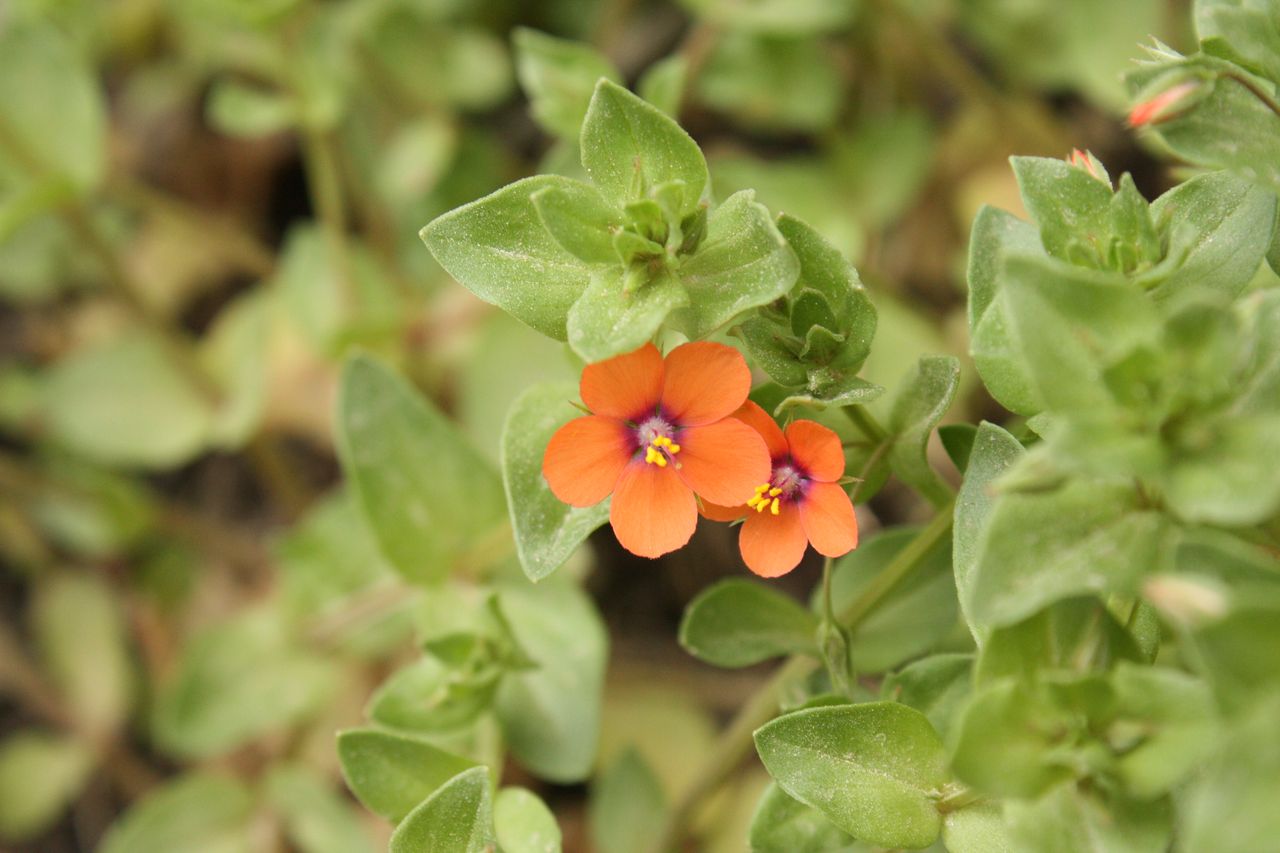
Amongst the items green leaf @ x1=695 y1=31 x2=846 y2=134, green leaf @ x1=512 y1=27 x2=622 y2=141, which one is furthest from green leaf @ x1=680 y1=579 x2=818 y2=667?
green leaf @ x1=695 y1=31 x2=846 y2=134

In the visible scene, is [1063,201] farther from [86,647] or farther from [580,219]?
[86,647]

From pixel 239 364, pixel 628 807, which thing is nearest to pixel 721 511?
pixel 628 807

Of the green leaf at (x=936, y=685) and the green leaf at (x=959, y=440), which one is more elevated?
the green leaf at (x=959, y=440)

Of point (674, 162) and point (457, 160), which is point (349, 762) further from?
point (457, 160)

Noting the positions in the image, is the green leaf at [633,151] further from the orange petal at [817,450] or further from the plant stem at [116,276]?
the plant stem at [116,276]

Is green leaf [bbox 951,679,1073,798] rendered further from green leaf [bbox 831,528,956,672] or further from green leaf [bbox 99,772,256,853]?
green leaf [bbox 99,772,256,853]

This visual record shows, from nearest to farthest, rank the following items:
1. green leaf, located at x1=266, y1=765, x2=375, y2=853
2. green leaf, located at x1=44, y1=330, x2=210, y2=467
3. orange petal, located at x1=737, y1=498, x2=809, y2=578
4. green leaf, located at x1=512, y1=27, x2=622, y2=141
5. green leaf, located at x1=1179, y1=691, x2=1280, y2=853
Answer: green leaf, located at x1=1179, y1=691, x2=1280, y2=853
orange petal, located at x1=737, y1=498, x2=809, y2=578
green leaf, located at x1=512, y1=27, x2=622, y2=141
green leaf, located at x1=266, y1=765, x2=375, y2=853
green leaf, located at x1=44, y1=330, x2=210, y2=467

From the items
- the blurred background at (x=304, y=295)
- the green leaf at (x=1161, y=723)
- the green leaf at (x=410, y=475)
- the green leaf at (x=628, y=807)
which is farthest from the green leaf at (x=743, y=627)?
the blurred background at (x=304, y=295)
